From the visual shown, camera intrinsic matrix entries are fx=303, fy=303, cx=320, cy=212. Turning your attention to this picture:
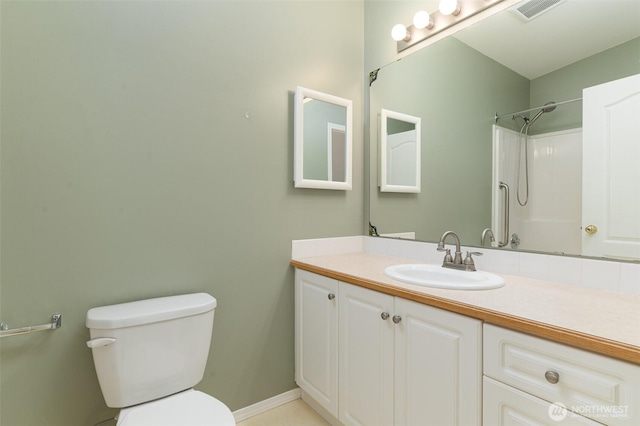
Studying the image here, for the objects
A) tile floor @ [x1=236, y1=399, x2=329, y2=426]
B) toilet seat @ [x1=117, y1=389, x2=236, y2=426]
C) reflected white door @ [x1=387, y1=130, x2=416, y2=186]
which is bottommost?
tile floor @ [x1=236, y1=399, x2=329, y2=426]

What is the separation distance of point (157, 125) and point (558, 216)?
5.93 ft

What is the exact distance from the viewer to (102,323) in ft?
3.64

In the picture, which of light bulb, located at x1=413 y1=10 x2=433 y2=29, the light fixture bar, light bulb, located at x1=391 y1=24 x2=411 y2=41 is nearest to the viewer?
the light fixture bar

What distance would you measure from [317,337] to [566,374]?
1110mm

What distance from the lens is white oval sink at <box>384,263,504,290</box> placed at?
116 centimetres

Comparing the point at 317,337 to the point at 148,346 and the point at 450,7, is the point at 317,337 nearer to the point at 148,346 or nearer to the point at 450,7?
the point at 148,346

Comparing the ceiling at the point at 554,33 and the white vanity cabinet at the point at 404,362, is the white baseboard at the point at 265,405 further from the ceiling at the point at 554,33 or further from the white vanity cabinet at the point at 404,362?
the ceiling at the point at 554,33

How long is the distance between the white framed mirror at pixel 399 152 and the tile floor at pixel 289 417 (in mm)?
1419

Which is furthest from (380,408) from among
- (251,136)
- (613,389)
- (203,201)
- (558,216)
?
(251,136)

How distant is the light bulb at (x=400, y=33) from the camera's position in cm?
186

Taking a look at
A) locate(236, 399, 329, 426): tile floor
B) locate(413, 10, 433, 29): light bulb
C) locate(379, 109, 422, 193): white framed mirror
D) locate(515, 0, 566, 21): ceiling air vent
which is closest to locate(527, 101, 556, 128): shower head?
locate(515, 0, 566, 21): ceiling air vent

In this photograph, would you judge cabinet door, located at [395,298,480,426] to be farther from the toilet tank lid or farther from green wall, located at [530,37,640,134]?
green wall, located at [530,37,640,134]

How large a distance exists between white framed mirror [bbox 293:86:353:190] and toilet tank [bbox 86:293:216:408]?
0.91 m
